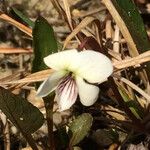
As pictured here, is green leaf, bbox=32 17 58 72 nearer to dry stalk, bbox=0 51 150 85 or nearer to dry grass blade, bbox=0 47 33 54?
dry stalk, bbox=0 51 150 85

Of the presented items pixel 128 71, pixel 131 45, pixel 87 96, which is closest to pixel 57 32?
pixel 128 71

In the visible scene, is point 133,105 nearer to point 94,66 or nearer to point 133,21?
Result: point 133,21

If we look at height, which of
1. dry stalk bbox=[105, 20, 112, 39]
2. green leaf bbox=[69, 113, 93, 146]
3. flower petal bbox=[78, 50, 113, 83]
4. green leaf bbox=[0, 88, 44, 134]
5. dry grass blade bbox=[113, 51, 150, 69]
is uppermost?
flower petal bbox=[78, 50, 113, 83]

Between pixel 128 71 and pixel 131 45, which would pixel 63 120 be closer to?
pixel 128 71

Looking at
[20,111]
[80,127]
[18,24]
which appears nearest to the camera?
[20,111]

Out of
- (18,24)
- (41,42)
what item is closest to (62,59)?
(41,42)

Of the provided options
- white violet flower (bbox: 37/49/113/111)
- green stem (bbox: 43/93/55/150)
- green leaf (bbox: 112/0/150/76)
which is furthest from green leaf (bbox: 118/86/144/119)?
white violet flower (bbox: 37/49/113/111)
